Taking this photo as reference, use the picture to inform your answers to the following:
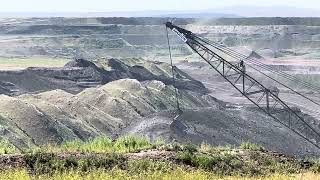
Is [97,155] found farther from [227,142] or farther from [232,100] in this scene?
[232,100]

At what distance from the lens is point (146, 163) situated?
13.2m

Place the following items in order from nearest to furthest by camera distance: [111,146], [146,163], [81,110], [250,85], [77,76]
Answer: [146,163] < [111,146] < [81,110] < [250,85] < [77,76]

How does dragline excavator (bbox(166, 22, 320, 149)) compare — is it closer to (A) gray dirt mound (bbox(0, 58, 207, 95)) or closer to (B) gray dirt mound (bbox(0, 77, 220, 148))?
(B) gray dirt mound (bbox(0, 77, 220, 148))

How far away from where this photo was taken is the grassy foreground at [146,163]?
1176 centimetres

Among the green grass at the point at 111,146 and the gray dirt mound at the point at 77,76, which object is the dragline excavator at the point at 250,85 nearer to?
the gray dirt mound at the point at 77,76

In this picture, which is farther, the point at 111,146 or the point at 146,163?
the point at 111,146

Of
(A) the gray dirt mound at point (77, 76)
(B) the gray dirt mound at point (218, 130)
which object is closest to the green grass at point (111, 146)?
(B) the gray dirt mound at point (218, 130)

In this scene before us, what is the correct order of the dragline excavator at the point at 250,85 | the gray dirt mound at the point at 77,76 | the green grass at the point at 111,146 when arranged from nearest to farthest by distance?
the green grass at the point at 111,146, the dragline excavator at the point at 250,85, the gray dirt mound at the point at 77,76

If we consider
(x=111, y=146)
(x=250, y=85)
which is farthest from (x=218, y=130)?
(x=111, y=146)

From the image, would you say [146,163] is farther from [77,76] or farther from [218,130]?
[77,76]

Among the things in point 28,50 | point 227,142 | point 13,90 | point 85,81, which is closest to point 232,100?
point 85,81

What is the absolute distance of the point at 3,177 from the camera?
409 inches

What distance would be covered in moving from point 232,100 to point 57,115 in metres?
31.7

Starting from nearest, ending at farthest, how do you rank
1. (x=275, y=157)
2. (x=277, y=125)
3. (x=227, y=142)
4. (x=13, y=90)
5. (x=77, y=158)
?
(x=77, y=158) → (x=275, y=157) → (x=227, y=142) → (x=277, y=125) → (x=13, y=90)
